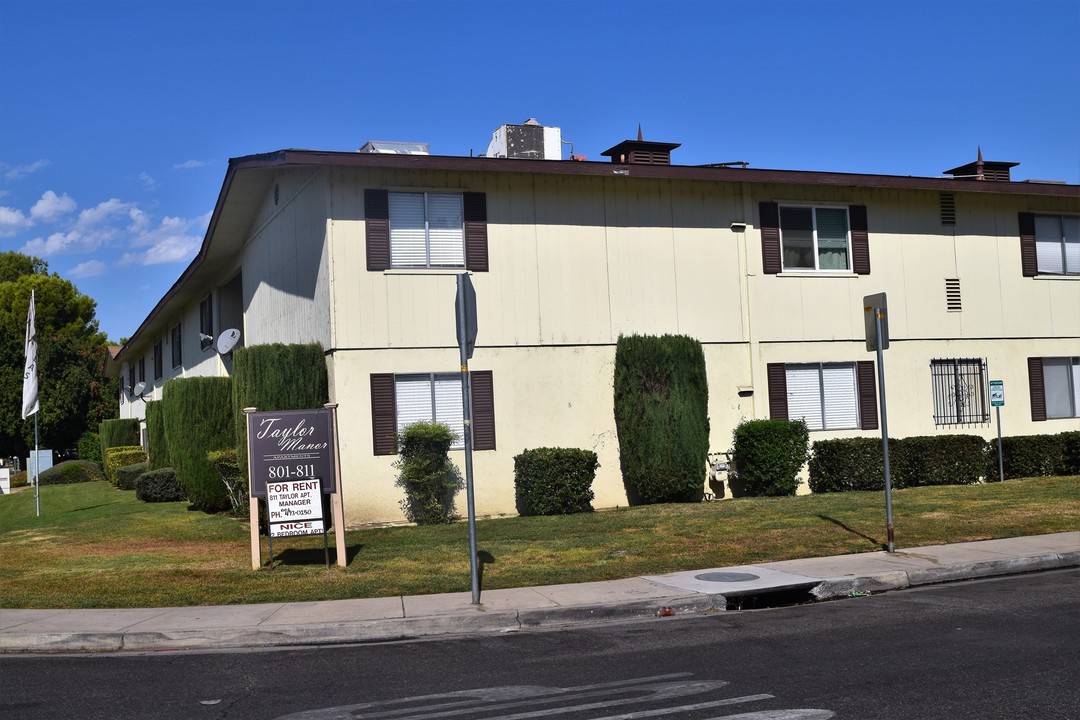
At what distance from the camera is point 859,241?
1998 centimetres

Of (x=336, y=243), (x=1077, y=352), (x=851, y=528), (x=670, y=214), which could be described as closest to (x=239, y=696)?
(x=851, y=528)

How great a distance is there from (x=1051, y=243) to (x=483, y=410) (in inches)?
509

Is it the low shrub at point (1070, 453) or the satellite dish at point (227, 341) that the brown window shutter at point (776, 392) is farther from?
the satellite dish at point (227, 341)

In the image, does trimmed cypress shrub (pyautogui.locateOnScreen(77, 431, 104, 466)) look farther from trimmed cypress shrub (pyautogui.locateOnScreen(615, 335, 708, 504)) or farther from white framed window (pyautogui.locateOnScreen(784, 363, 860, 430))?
white framed window (pyautogui.locateOnScreen(784, 363, 860, 430))

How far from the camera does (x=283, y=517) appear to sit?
41.5ft

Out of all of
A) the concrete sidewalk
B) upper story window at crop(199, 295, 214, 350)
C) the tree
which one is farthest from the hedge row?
the tree

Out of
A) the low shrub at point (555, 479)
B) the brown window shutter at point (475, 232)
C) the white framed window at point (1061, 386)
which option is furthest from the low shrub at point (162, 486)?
the white framed window at point (1061, 386)

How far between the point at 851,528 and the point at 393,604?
6697 mm

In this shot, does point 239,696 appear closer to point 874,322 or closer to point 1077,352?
point 874,322

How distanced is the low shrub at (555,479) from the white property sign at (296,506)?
4.83 m

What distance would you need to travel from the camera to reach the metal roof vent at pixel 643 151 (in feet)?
63.0

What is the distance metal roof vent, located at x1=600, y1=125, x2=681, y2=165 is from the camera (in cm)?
1921

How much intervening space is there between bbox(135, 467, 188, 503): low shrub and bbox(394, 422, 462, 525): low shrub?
8880 mm

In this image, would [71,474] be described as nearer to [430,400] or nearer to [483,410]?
[430,400]
